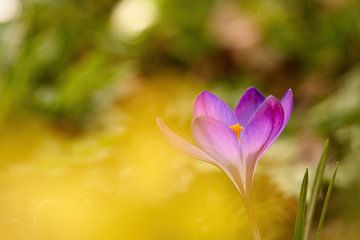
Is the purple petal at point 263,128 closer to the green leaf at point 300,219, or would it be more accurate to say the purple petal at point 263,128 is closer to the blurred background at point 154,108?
the green leaf at point 300,219

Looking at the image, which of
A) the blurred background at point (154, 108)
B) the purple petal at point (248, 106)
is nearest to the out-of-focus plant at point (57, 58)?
the blurred background at point (154, 108)

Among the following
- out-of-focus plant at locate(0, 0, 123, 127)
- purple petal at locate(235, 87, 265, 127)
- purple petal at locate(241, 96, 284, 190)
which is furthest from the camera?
out-of-focus plant at locate(0, 0, 123, 127)

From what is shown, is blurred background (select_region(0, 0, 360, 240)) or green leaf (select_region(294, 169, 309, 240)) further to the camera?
blurred background (select_region(0, 0, 360, 240))

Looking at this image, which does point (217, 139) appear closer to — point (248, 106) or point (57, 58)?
point (248, 106)

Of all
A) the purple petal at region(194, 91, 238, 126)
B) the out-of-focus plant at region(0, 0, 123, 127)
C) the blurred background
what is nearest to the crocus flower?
the purple petal at region(194, 91, 238, 126)

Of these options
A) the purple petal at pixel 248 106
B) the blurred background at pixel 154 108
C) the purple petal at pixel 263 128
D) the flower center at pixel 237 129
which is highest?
the blurred background at pixel 154 108

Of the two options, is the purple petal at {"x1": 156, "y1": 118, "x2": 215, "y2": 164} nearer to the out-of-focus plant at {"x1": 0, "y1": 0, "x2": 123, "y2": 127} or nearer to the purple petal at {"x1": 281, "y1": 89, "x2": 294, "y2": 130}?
the purple petal at {"x1": 281, "y1": 89, "x2": 294, "y2": 130}
